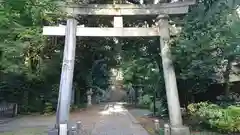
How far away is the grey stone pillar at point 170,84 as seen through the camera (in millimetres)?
→ 8858

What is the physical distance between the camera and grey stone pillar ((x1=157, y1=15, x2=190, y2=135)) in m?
8.86

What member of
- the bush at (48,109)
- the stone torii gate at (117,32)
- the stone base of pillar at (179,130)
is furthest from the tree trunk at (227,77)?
the bush at (48,109)

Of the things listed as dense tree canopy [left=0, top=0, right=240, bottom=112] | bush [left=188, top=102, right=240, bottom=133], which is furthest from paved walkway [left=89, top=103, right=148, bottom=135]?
bush [left=188, top=102, right=240, bottom=133]

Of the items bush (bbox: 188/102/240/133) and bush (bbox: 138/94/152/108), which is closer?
bush (bbox: 188/102/240/133)

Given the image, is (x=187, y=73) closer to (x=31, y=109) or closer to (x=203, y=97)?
(x=203, y=97)

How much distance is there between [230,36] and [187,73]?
2125 mm

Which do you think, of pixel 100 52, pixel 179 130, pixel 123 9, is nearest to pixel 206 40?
pixel 179 130

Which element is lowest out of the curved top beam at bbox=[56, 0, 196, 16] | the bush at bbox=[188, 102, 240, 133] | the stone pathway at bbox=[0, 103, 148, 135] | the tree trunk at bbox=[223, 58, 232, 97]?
the stone pathway at bbox=[0, 103, 148, 135]

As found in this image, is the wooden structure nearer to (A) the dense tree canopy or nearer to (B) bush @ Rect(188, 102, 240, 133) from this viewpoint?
(A) the dense tree canopy

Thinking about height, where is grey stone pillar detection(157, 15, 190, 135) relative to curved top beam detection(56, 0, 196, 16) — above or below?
below

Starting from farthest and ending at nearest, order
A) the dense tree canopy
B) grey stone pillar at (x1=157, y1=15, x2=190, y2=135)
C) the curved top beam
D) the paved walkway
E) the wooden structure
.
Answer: the wooden structure → the paved walkway → the curved top beam → grey stone pillar at (x1=157, y1=15, x2=190, y2=135) → the dense tree canopy

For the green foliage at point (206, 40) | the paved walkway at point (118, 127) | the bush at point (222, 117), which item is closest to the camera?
the green foliage at point (206, 40)

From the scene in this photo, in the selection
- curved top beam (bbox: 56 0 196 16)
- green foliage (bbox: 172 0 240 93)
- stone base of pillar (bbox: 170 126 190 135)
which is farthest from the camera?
curved top beam (bbox: 56 0 196 16)

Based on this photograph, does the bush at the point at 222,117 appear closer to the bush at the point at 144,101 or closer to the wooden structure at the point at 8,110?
the wooden structure at the point at 8,110
